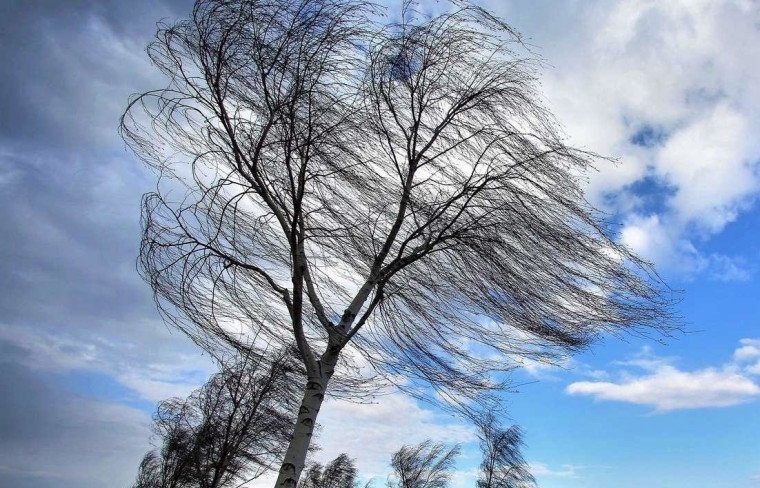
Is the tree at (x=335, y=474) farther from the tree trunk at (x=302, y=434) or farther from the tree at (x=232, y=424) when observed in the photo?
the tree trunk at (x=302, y=434)

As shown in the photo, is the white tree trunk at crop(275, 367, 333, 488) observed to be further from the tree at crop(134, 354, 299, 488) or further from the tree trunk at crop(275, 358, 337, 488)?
the tree at crop(134, 354, 299, 488)

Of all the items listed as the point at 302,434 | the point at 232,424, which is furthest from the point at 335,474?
the point at 302,434

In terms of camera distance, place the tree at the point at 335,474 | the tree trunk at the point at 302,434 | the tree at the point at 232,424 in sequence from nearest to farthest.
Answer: the tree trunk at the point at 302,434
the tree at the point at 232,424
the tree at the point at 335,474

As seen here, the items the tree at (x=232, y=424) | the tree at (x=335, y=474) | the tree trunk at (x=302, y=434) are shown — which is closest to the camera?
the tree trunk at (x=302, y=434)

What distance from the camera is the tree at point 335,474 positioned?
28.4 metres

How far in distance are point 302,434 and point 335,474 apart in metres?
26.9

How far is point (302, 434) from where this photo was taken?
4.77 meters

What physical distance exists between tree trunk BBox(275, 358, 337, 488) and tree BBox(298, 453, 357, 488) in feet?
82.8

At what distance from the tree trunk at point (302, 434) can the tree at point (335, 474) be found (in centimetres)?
2524

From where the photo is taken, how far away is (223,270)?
5770 mm

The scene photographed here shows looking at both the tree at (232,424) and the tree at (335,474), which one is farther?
the tree at (335,474)

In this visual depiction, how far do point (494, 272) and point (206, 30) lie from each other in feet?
12.4

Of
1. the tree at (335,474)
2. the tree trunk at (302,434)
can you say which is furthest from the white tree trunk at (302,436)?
the tree at (335,474)

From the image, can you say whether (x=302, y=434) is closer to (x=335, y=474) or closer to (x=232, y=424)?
(x=232, y=424)
